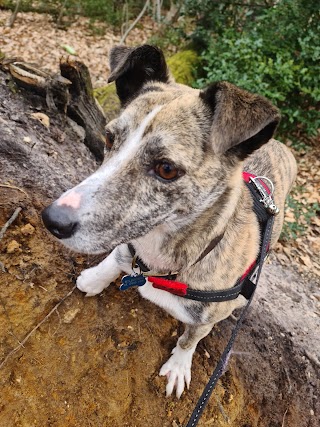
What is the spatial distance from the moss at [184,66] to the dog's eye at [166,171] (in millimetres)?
5351

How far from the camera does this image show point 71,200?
1.90m

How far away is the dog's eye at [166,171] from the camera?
6.88ft

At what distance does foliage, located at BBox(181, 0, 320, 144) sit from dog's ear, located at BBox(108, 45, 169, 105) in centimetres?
420

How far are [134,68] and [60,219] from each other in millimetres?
1383

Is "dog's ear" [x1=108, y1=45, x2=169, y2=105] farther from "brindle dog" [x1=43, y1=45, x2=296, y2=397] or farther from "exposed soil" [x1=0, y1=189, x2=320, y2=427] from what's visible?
"exposed soil" [x1=0, y1=189, x2=320, y2=427]

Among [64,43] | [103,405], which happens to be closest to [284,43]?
[64,43]

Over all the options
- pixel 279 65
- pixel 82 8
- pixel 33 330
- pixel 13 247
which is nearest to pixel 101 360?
pixel 33 330

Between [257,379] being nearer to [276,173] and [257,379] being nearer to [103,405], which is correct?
[103,405]

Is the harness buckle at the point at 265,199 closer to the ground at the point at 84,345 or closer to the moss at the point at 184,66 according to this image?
the ground at the point at 84,345

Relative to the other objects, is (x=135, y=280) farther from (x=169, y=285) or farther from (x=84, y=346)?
(x=84, y=346)

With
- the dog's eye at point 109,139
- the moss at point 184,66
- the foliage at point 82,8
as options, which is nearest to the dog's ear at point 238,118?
the dog's eye at point 109,139

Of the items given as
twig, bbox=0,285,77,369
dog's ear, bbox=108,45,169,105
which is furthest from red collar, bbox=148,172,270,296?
dog's ear, bbox=108,45,169,105

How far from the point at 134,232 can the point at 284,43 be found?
21.0 feet

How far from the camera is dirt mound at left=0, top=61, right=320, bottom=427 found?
2680 millimetres
